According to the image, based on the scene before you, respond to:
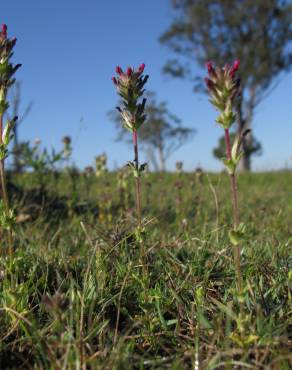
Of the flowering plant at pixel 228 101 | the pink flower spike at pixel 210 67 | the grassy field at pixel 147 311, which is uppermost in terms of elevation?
the pink flower spike at pixel 210 67

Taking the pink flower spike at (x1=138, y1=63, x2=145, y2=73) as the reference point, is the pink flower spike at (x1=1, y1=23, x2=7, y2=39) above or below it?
above

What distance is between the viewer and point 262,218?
4129 mm

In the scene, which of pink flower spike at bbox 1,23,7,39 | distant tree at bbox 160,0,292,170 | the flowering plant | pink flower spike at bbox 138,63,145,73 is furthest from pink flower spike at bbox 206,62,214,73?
distant tree at bbox 160,0,292,170

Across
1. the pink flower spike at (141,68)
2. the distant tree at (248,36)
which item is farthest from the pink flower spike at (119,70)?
the distant tree at (248,36)

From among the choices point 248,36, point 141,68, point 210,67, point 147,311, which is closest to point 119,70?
point 141,68

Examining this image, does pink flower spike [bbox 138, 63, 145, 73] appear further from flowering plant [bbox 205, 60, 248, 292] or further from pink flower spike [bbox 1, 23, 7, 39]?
pink flower spike [bbox 1, 23, 7, 39]

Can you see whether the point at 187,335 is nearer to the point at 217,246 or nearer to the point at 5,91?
the point at 217,246

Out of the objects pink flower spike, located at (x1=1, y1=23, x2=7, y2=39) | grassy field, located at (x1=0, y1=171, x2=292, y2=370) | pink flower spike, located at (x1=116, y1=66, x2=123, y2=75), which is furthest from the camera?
pink flower spike, located at (x1=1, y1=23, x2=7, y2=39)

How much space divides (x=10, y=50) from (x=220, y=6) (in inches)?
1256

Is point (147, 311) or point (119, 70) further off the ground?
point (119, 70)

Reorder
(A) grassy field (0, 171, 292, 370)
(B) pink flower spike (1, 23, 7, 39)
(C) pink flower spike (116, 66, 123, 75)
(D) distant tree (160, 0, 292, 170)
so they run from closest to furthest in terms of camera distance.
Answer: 1. (A) grassy field (0, 171, 292, 370)
2. (C) pink flower spike (116, 66, 123, 75)
3. (B) pink flower spike (1, 23, 7, 39)
4. (D) distant tree (160, 0, 292, 170)

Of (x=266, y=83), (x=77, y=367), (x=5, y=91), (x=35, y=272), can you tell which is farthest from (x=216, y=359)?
(x=266, y=83)

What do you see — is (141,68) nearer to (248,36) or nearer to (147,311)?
(147,311)

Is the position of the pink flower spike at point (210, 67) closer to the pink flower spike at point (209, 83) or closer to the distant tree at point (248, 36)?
the pink flower spike at point (209, 83)
